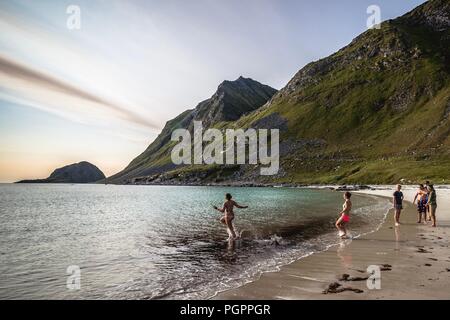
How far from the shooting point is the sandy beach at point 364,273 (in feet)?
38.5

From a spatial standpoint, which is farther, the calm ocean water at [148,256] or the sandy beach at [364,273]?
the calm ocean water at [148,256]

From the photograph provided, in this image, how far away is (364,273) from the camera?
1438 cm

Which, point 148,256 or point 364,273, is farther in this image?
point 148,256

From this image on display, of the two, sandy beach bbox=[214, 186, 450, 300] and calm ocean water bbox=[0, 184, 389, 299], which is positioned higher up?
sandy beach bbox=[214, 186, 450, 300]

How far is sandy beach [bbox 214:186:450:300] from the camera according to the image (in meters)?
11.7

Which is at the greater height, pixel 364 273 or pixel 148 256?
pixel 364 273

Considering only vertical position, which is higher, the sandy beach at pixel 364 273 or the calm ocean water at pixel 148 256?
the sandy beach at pixel 364 273

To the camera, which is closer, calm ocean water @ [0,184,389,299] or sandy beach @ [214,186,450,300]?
sandy beach @ [214,186,450,300]

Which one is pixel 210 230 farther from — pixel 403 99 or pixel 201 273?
pixel 403 99

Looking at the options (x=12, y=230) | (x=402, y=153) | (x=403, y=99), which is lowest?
(x=12, y=230)

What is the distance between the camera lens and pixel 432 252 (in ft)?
59.8
